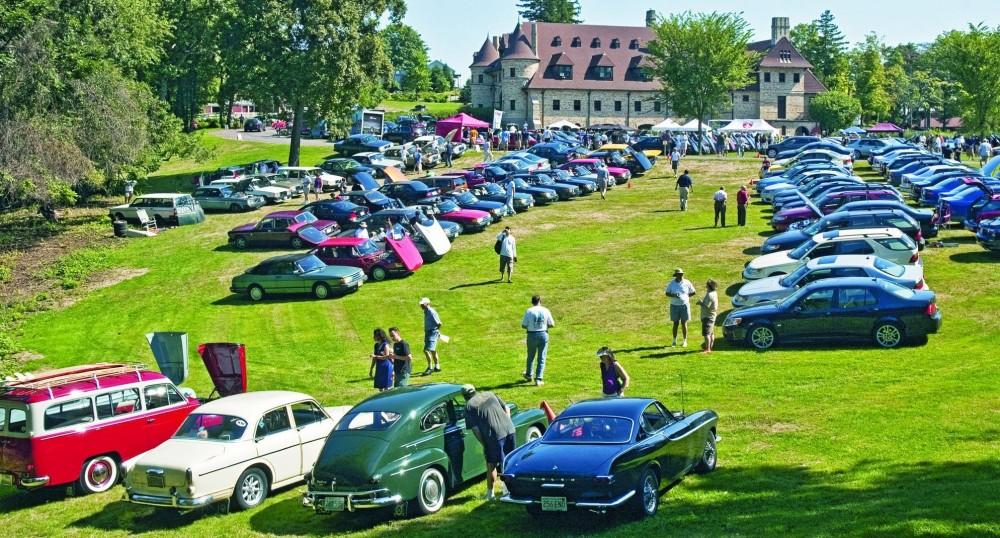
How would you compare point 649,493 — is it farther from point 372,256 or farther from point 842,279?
point 372,256

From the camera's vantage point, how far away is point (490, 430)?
14.0 m

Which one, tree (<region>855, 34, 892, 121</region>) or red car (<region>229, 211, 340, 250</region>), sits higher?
tree (<region>855, 34, 892, 121</region>)

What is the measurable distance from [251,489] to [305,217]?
1139 inches

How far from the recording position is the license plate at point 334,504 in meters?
13.4

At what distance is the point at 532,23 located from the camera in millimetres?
106188

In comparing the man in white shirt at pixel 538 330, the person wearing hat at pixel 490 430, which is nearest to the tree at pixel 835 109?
the man in white shirt at pixel 538 330

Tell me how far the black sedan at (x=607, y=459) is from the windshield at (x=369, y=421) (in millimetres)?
1692

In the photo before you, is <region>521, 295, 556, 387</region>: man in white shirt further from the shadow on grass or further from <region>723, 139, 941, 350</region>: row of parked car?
the shadow on grass

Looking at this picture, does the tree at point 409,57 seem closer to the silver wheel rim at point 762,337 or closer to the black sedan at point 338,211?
the black sedan at point 338,211

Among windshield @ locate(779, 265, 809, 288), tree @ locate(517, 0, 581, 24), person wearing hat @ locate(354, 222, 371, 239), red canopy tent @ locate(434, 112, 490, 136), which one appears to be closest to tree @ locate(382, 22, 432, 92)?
tree @ locate(517, 0, 581, 24)

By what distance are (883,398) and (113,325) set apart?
2390 centimetres

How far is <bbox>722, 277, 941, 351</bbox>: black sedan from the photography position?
21797 mm

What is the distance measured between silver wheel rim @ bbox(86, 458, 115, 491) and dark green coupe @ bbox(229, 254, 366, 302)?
16.6 meters

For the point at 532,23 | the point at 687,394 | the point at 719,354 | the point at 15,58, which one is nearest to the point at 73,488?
the point at 687,394
